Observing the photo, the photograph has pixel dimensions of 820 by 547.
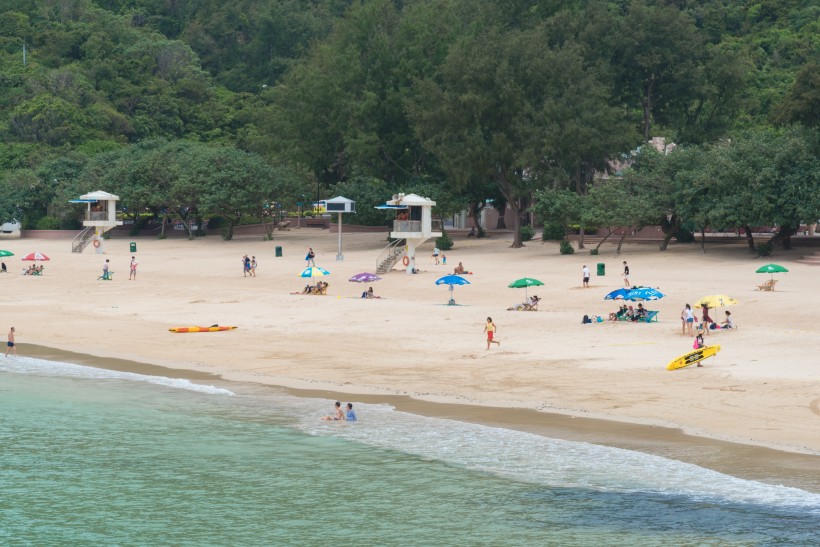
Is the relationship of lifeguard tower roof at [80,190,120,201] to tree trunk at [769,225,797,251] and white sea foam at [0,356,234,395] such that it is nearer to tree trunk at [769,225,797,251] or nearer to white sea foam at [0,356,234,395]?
white sea foam at [0,356,234,395]

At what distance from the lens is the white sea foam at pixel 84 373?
112 feet

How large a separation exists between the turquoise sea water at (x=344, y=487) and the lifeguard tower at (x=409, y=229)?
33370 millimetres

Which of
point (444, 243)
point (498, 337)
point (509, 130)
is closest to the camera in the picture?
point (498, 337)

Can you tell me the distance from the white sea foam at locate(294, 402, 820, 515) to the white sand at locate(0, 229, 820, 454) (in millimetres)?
2434

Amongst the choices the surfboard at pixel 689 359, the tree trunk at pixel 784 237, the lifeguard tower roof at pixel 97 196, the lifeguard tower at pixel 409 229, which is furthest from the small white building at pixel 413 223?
the surfboard at pixel 689 359

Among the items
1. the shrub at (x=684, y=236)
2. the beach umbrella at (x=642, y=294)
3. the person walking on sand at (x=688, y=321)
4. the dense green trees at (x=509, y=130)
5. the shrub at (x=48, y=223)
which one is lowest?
the person walking on sand at (x=688, y=321)

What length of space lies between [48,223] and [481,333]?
66.9 metres

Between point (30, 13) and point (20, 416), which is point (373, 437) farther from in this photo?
point (30, 13)

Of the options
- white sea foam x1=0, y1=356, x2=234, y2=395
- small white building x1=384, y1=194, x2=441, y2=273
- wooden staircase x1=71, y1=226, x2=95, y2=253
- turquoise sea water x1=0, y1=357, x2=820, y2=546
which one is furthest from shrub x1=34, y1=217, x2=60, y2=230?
turquoise sea water x1=0, y1=357, x2=820, y2=546

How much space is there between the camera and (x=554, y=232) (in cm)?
7431

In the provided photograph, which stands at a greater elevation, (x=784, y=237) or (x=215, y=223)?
(x=215, y=223)

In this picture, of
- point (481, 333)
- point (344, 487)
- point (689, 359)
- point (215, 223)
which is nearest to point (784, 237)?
point (481, 333)

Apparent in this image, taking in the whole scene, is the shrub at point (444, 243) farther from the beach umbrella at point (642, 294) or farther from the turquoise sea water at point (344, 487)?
the turquoise sea water at point (344, 487)

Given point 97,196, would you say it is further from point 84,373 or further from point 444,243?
point 84,373
